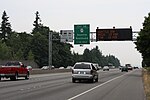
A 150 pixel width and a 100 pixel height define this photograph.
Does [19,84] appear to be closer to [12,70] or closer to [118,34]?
[12,70]

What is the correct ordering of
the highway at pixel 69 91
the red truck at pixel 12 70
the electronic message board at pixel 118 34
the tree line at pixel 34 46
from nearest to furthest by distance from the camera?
the highway at pixel 69 91
the red truck at pixel 12 70
the electronic message board at pixel 118 34
the tree line at pixel 34 46

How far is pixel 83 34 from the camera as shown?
66562 mm

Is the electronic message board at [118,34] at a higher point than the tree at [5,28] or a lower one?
lower

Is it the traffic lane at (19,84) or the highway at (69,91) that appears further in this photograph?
the traffic lane at (19,84)

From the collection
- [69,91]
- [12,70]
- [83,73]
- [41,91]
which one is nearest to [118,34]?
[12,70]

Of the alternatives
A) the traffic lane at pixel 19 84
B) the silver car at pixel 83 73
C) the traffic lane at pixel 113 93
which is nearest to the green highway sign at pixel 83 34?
the traffic lane at pixel 19 84

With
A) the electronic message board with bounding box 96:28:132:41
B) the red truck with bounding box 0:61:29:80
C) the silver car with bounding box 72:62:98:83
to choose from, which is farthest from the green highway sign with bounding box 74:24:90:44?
the silver car with bounding box 72:62:98:83

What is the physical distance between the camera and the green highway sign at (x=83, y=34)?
66062 mm

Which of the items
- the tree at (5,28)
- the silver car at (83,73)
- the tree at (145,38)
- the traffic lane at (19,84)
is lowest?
the traffic lane at (19,84)

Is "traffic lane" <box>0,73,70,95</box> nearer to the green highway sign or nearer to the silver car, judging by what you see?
the silver car

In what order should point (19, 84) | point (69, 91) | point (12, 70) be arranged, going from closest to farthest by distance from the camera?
1. point (69, 91)
2. point (19, 84)
3. point (12, 70)

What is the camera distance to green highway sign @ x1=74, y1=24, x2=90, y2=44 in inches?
2601

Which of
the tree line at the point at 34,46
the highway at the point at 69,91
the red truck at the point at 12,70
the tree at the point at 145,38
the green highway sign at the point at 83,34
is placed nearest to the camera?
the highway at the point at 69,91

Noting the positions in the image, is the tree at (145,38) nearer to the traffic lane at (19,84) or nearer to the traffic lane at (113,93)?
the traffic lane at (19,84)
